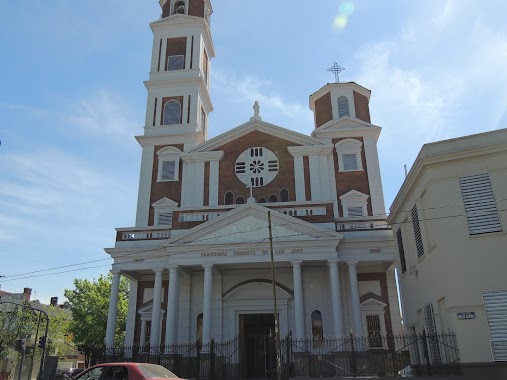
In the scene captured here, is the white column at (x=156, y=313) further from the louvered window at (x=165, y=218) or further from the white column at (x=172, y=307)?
the louvered window at (x=165, y=218)

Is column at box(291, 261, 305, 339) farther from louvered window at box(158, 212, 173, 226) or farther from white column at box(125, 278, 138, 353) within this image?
louvered window at box(158, 212, 173, 226)

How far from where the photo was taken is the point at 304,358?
71.1 feet

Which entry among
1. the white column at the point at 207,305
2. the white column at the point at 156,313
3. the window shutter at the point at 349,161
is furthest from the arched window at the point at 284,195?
the white column at the point at 156,313

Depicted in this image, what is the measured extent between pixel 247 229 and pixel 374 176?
1079 cm

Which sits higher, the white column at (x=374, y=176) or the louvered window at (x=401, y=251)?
the white column at (x=374, y=176)

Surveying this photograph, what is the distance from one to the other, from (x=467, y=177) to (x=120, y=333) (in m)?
39.7

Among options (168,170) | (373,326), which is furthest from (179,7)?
(373,326)

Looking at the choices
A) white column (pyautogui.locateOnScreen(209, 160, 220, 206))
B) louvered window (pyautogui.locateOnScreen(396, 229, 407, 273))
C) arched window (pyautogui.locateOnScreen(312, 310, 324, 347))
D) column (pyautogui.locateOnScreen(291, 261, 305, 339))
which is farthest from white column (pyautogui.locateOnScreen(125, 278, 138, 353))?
louvered window (pyautogui.locateOnScreen(396, 229, 407, 273))

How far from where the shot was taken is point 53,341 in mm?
49906

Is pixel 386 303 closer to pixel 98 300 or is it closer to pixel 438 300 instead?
pixel 438 300

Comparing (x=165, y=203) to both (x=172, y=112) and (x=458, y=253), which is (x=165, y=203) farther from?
(x=458, y=253)

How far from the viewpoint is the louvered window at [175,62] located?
37188 mm

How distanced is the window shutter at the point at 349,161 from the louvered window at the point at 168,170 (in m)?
12.0

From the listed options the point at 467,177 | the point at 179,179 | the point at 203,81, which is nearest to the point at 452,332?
the point at 467,177
